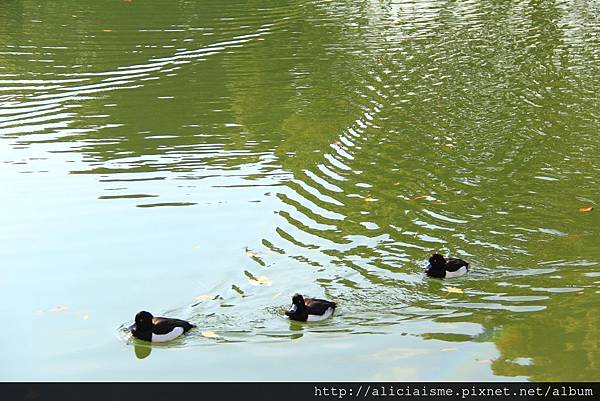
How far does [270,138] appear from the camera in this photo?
13.9m

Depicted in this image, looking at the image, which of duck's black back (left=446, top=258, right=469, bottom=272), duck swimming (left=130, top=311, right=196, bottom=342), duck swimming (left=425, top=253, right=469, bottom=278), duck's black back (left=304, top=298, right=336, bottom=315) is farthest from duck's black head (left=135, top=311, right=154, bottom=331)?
duck's black back (left=446, top=258, right=469, bottom=272)

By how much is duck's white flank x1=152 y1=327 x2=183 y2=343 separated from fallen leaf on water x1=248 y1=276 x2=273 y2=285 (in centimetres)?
121

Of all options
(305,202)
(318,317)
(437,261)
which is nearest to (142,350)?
(318,317)

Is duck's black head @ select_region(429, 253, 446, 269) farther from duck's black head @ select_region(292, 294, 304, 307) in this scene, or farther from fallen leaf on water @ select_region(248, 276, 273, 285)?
fallen leaf on water @ select_region(248, 276, 273, 285)

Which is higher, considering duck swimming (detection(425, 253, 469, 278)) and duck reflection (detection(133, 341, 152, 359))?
duck swimming (detection(425, 253, 469, 278))

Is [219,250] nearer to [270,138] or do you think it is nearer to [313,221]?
[313,221]

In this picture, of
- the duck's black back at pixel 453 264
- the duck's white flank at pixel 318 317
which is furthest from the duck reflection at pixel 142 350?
the duck's black back at pixel 453 264

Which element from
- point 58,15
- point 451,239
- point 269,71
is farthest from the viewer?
point 58,15

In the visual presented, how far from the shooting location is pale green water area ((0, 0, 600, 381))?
26.2 feet

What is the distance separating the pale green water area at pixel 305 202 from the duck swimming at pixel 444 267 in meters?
0.11

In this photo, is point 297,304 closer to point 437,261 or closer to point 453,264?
point 437,261

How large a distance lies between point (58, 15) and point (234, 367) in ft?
58.4

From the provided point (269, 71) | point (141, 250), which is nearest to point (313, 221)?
point (141, 250)

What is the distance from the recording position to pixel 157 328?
8.01 metres
